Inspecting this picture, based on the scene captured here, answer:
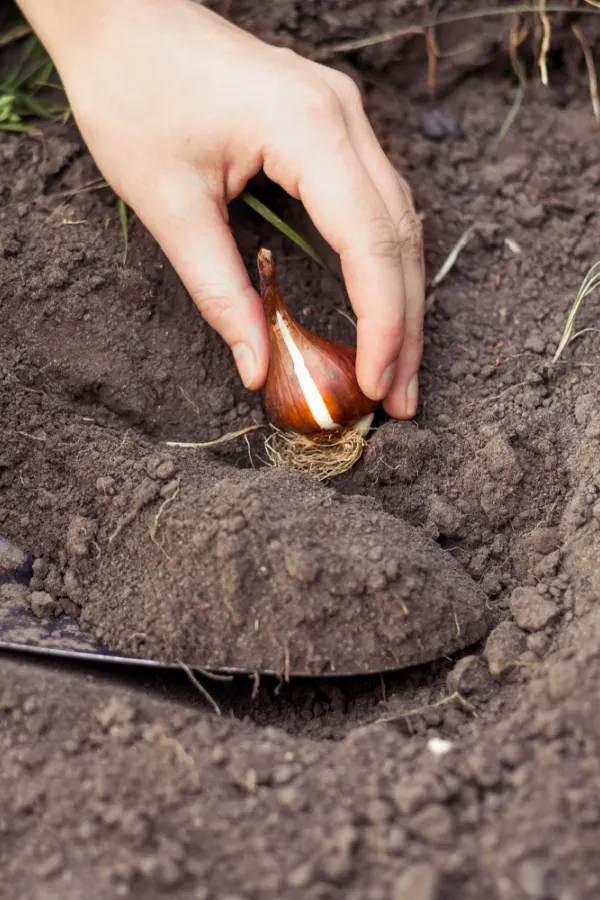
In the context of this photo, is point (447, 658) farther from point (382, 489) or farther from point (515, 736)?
point (382, 489)

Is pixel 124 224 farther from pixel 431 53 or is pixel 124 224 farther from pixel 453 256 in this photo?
pixel 431 53

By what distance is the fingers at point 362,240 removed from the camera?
1.66 m

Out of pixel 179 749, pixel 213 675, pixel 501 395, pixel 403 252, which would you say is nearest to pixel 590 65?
pixel 403 252

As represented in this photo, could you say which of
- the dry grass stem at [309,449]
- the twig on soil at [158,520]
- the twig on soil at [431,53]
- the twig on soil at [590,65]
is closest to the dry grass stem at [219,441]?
the dry grass stem at [309,449]

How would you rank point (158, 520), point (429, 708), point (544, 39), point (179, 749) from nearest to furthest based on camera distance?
point (179, 749), point (429, 708), point (158, 520), point (544, 39)

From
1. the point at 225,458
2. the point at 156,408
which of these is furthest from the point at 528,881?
the point at 156,408

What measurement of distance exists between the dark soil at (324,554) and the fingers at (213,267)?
0.21 meters

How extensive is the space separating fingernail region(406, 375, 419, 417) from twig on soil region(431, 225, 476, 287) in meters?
0.38

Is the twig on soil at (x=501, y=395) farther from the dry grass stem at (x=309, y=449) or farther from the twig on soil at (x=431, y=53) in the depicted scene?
the twig on soil at (x=431, y=53)

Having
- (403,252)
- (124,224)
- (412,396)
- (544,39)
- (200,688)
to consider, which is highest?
(544,39)

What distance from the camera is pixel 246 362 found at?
174 centimetres

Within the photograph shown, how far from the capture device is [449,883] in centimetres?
105

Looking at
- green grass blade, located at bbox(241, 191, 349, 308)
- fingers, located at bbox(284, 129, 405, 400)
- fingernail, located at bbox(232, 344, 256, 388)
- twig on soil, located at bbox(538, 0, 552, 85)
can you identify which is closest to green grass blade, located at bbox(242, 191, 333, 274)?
green grass blade, located at bbox(241, 191, 349, 308)

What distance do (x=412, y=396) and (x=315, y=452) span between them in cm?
25
